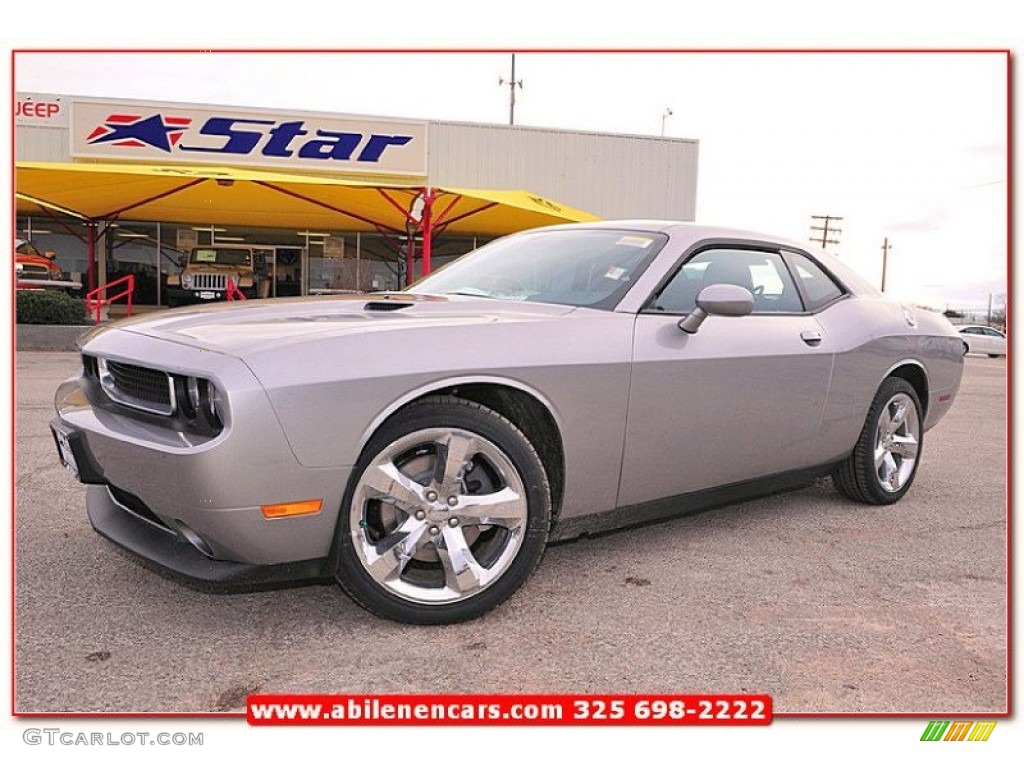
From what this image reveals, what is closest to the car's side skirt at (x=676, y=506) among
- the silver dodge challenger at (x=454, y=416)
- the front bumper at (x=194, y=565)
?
the silver dodge challenger at (x=454, y=416)

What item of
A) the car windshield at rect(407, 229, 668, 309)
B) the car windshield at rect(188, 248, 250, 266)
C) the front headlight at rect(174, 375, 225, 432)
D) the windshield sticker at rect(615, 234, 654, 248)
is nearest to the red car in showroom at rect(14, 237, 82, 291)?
the car windshield at rect(188, 248, 250, 266)

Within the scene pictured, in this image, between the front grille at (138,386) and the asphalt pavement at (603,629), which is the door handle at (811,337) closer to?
the asphalt pavement at (603,629)

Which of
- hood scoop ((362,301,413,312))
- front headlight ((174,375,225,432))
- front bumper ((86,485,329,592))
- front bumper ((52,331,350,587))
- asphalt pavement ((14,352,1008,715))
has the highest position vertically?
hood scoop ((362,301,413,312))

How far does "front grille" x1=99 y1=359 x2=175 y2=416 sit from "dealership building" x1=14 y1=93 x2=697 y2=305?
32.0 feet

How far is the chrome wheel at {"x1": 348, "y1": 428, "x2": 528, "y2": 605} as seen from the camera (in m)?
2.61

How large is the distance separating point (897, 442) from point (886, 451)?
105 mm

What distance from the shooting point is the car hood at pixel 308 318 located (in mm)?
2516

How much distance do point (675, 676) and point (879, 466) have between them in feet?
8.10

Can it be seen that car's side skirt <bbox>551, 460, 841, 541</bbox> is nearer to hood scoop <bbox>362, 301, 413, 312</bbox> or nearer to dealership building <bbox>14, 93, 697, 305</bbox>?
hood scoop <bbox>362, 301, 413, 312</bbox>

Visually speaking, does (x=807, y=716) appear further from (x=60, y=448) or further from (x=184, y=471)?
(x=60, y=448)

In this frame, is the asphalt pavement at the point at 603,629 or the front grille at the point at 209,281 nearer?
the asphalt pavement at the point at 603,629

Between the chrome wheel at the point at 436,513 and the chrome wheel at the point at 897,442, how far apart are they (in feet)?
8.01

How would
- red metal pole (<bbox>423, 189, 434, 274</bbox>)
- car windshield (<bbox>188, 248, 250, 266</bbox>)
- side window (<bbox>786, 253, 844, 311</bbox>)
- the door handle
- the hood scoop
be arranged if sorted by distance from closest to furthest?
the hood scoop
the door handle
side window (<bbox>786, 253, 844, 311</bbox>)
red metal pole (<bbox>423, 189, 434, 274</bbox>)
car windshield (<bbox>188, 248, 250, 266</bbox>)

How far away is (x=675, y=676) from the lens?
247cm
